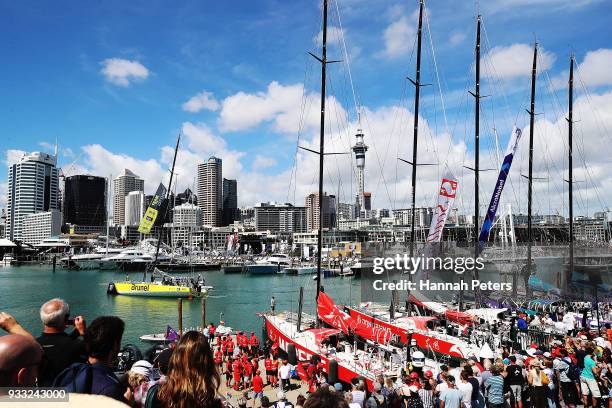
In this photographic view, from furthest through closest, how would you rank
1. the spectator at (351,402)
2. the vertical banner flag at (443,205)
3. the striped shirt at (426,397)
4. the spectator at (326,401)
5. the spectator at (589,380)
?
the vertical banner flag at (443,205) < the spectator at (589,380) < the striped shirt at (426,397) < the spectator at (351,402) < the spectator at (326,401)

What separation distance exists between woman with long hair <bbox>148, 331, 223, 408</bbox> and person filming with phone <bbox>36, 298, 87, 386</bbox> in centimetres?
99

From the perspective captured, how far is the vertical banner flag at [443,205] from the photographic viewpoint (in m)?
24.2

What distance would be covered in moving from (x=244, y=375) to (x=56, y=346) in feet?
45.7

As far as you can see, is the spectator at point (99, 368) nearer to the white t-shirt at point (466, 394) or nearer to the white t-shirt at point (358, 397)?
the white t-shirt at point (358, 397)

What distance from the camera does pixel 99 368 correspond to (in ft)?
10.8

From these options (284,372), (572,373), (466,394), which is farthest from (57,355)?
(284,372)

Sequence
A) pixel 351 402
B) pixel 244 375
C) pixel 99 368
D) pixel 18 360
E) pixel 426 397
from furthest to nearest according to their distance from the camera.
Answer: pixel 244 375, pixel 426 397, pixel 351 402, pixel 99 368, pixel 18 360

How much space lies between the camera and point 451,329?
66.2ft

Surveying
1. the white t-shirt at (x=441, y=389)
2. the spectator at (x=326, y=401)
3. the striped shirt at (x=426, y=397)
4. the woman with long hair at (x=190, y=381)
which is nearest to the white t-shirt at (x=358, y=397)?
the white t-shirt at (x=441, y=389)

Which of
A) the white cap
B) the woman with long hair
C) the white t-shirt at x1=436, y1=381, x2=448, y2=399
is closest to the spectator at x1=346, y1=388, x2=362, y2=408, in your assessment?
the white t-shirt at x1=436, y1=381, x2=448, y2=399

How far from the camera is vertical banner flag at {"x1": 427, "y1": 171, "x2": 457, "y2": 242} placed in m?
24.2

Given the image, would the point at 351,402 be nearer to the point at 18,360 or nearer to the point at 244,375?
the point at 18,360

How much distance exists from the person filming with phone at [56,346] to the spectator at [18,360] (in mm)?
1260

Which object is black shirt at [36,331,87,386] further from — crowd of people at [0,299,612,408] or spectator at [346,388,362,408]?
spectator at [346,388,362,408]
